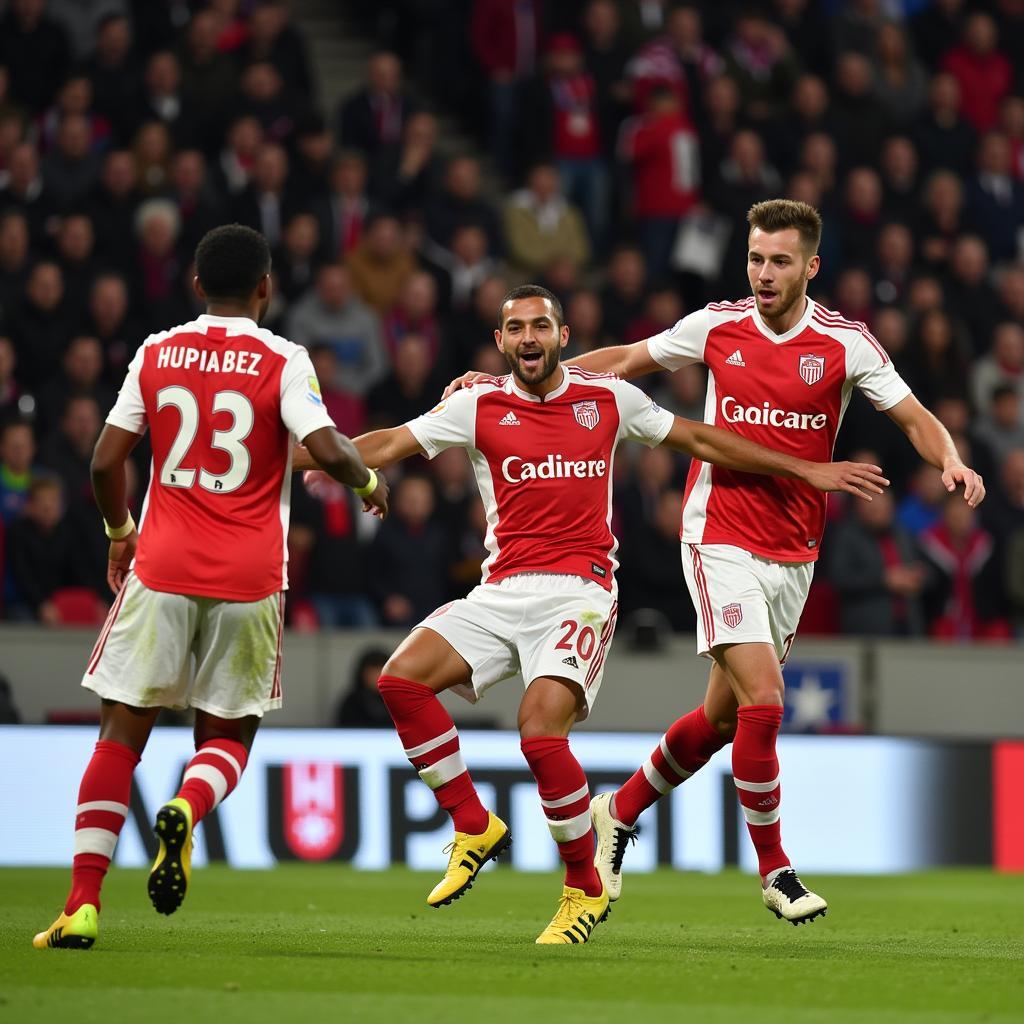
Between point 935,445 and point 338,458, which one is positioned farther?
point 935,445

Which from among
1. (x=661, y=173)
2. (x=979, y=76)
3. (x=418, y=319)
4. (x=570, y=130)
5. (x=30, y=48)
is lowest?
(x=418, y=319)

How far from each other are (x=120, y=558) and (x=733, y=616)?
2342 millimetres

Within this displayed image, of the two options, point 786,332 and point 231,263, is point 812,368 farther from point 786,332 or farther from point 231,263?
point 231,263

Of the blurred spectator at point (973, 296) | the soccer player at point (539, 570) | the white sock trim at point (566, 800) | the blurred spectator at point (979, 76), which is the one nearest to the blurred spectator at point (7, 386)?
the soccer player at point (539, 570)

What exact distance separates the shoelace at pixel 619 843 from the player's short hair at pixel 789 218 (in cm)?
248

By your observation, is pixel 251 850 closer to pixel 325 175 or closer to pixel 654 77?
pixel 325 175

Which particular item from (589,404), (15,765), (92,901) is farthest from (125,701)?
(15,765)

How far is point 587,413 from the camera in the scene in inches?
290

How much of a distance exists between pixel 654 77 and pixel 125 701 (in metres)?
11.6

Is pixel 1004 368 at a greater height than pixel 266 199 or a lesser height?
lesser

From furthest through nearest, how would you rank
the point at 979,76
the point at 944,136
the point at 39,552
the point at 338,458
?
the point at 979,76 < the point at 944,136 < the point at 39,552 < the point at 338,458

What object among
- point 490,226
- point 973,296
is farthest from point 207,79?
point 973,296

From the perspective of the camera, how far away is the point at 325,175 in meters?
15.4

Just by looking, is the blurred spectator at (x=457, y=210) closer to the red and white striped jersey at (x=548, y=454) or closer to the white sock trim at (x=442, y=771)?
the red and white striped jersey at (x=548, y=454)
